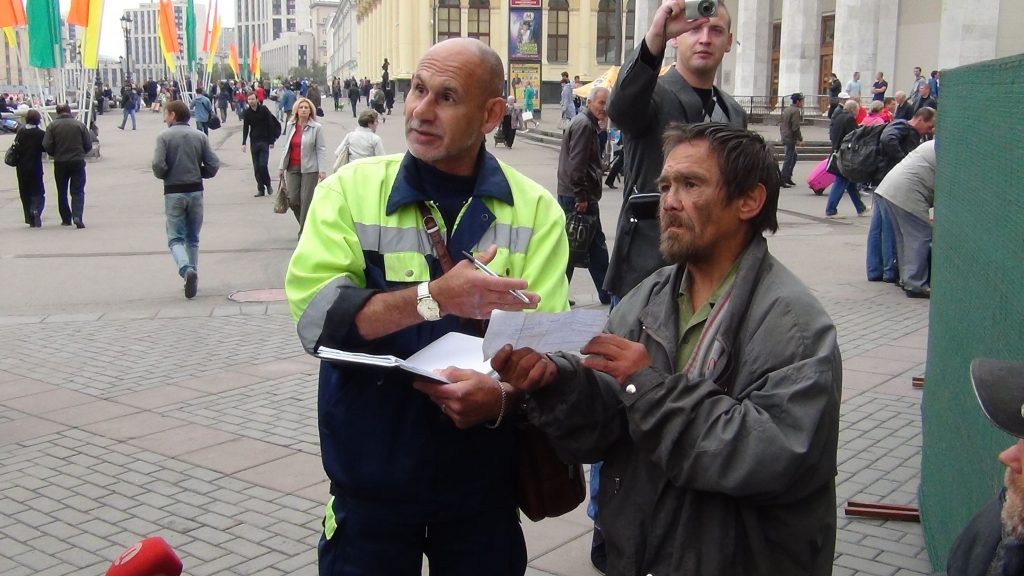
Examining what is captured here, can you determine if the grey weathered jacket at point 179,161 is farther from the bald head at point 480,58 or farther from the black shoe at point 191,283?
the bald head at point 480,58

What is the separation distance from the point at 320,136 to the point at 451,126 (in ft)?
38.9

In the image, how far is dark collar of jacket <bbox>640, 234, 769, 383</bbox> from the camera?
2.32 meters

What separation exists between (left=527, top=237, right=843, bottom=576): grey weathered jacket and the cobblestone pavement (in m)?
2.25

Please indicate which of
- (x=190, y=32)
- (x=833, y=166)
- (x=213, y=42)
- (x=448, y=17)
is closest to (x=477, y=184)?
(x=833, y=166)

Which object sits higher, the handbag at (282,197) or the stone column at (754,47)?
the stone column at (754,47)

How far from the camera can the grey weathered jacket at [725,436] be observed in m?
2.18

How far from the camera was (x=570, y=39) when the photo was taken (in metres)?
77.2

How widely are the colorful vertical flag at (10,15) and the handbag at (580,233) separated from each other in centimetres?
2147

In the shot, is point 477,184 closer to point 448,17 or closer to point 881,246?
point 881,246

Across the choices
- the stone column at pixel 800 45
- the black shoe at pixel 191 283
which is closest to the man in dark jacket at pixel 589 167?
the black shoe at pixel 191 283

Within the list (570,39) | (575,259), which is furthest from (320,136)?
(570,39)

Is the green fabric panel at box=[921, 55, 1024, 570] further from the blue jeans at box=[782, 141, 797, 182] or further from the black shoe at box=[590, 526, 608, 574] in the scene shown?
the blue jeans at box=[782, 141, 797, 182]

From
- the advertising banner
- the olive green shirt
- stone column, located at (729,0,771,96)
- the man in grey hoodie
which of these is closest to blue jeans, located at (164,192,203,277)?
Answer: the man in grey hoodie

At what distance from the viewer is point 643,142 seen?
411 cm
